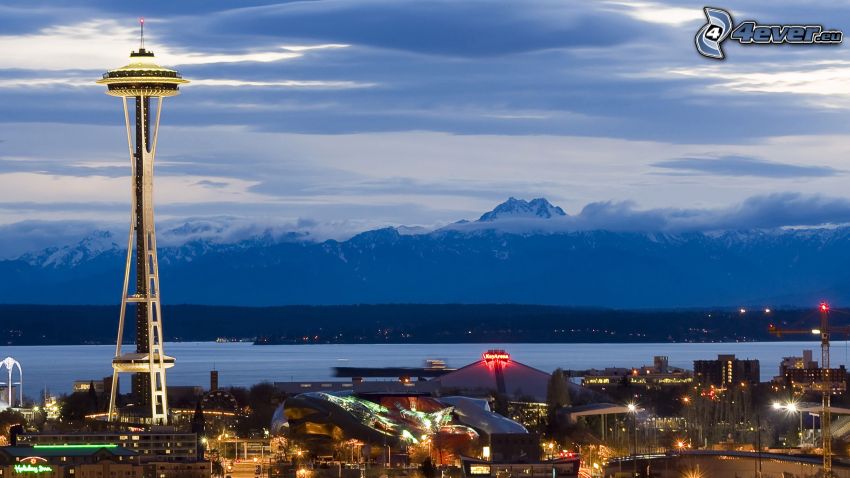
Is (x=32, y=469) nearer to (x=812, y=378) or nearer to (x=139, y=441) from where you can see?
(x=139, y=441)

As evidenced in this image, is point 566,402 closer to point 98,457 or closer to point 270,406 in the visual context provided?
point 270,406

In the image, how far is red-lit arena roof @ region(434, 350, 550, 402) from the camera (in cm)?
13638

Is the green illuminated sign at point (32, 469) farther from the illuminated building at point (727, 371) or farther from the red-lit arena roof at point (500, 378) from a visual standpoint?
the illuminated building at point (727, 371)

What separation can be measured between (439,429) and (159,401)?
2716cm

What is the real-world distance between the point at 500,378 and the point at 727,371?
3611 cm

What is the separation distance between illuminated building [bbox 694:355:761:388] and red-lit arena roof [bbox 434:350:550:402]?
2914 centimetres

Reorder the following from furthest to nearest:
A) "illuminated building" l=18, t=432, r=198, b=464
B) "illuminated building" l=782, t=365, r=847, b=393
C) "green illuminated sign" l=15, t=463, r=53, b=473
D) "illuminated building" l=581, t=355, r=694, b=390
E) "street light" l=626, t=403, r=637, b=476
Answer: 1. "illuminated building" l=581, t=355, r=694, b=390
2. "illuminated building" l=782, t=365, r=847, b=393
3. "illuminated building" l=18, t=432, r=198, b=464
4. "street light" l=626, t=403, r=637, b=476
5. "green illuminated sign" l=15, t=463, r=53, b=473

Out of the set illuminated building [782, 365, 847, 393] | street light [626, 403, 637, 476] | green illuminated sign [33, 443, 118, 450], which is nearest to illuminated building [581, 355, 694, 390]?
illuminated building [782, 365, 847, 393]

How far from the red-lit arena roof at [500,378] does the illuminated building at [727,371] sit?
29140 mm

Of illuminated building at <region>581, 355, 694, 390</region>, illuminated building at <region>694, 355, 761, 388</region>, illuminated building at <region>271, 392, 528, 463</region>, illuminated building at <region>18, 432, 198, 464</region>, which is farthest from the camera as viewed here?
illuminated building at <region>694, 355, 761, 388</region>

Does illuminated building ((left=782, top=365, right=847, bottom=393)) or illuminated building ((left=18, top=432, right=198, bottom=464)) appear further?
illuminated building ((left=782, top=365, right=847, bottom=393))

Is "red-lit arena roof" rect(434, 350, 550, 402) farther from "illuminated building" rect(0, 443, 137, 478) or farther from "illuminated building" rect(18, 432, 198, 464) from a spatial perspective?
"illuminated building" rect(0, 443, 137, 478)

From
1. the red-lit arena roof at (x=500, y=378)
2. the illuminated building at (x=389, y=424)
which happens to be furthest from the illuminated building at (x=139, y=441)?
the red-lit arena roof at (x=500, y=378)

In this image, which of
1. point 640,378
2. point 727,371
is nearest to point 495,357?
point 640,378
